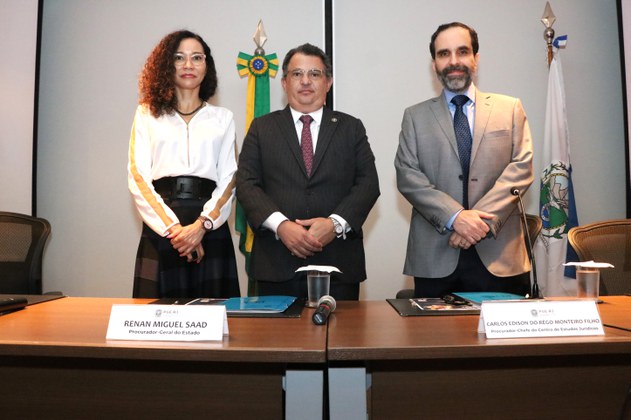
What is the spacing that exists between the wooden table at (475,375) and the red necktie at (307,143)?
1215mm

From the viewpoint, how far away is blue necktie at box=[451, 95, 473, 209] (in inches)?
86.2

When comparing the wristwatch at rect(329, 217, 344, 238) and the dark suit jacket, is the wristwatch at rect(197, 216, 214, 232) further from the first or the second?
the wristwatch at rect(329, 217, 344, 238)

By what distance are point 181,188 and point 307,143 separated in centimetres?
59

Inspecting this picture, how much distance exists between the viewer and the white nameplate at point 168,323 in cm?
110

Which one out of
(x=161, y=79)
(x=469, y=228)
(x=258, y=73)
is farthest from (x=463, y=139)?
(x=258, y=73)

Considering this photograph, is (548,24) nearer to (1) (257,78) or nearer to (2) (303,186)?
(1) (257,78)

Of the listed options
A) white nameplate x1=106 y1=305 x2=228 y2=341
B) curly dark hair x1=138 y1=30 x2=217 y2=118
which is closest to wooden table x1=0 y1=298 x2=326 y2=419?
white nameplate x1=106 y1=305 x2=228 y2=341

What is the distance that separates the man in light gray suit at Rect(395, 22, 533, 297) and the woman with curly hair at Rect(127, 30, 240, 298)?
0.81 meters

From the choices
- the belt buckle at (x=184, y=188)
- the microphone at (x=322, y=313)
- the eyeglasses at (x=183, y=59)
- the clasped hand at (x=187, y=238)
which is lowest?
the microphone at (x=322, y=313)

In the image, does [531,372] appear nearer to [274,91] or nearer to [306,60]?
[306,60]

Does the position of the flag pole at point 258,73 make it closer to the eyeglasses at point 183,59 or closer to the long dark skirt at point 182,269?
the eyeglasses at point 183,59

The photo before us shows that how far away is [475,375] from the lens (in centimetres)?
109

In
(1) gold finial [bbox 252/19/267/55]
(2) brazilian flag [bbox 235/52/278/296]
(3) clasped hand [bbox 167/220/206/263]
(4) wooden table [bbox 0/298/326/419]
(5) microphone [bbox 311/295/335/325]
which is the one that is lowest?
(4) wooden table [bbox 0/298/326/419]

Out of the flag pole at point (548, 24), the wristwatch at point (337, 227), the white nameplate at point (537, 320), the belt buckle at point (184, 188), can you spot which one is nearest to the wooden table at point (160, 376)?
the white nameplate at point (537, 320)
